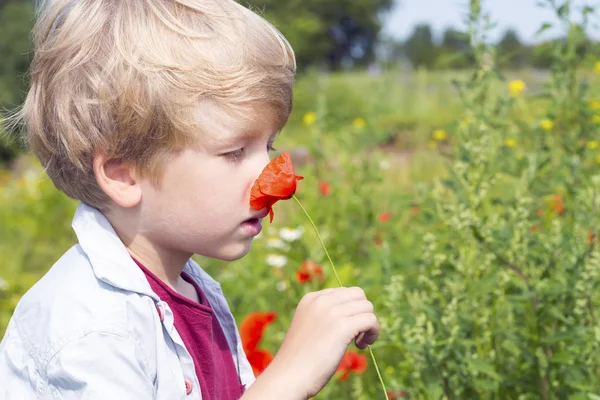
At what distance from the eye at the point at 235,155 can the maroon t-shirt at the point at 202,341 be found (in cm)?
29

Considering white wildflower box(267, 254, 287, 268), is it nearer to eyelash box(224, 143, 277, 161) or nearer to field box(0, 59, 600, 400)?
field box(0, 59, 600, 400)

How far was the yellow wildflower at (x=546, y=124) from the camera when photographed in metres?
3.12

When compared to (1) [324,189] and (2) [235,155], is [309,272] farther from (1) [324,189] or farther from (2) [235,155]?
(1) [324,189]

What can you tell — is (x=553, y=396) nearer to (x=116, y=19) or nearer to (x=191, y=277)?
(x=191, y=277)

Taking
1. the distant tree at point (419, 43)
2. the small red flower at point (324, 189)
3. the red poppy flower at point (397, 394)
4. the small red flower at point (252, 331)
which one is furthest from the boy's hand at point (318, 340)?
the distant tree at point (419, 43)

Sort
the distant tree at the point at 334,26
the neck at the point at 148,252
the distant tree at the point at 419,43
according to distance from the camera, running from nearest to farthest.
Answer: the neck at the point at 148,252 < the distant tree at the point at 334,26 < the distant tree at the point at 419,43

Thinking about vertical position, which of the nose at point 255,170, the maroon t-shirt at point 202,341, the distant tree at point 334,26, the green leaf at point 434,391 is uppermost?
the nose at point 255,170

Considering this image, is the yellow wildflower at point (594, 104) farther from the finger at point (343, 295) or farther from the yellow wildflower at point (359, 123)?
the finger at point (343, 295)

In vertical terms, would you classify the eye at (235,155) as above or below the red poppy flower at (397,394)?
above

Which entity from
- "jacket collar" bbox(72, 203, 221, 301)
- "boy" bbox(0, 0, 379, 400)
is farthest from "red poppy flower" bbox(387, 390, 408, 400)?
"jacket collar" bbox(72, 203, 221, 301)

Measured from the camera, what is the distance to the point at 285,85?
1.61 m

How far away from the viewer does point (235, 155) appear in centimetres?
153

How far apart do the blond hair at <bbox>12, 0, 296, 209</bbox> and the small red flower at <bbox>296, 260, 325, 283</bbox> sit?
108 cm

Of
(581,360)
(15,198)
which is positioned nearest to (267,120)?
(581,360)
